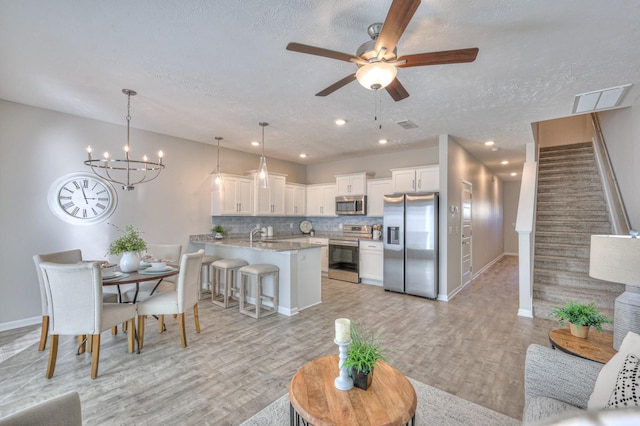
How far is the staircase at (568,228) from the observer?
4.00 m

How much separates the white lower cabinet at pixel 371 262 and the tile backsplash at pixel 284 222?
2.58 feet

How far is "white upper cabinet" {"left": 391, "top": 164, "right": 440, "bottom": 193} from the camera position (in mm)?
5297

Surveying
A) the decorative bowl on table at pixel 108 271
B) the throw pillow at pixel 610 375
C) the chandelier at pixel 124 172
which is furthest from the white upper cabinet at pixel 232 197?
the throw pillow at pixel 610 375

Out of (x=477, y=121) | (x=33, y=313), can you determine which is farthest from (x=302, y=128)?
(x=33, y=313)

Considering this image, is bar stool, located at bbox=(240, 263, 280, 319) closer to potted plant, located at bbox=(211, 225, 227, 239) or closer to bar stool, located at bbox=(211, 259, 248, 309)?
bar stool, located at bbox=(211, 259, 248, 309)

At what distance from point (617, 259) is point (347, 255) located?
4842 mm

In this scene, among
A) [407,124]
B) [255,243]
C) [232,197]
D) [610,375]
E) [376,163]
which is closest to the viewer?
[610,375]

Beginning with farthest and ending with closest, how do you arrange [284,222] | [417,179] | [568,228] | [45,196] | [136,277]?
[284,222]
[417,179]
[568,228]
[45,196]
[136,277]

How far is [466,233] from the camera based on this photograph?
6.15 m

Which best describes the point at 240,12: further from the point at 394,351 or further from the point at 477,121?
the point at 477,121

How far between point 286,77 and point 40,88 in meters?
2.79

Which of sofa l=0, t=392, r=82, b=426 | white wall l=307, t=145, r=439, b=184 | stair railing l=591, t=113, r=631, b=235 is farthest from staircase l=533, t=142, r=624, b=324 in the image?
sofa l=0, t=392, r=82, b=426

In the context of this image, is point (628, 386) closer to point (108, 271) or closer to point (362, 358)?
point (362, 358)

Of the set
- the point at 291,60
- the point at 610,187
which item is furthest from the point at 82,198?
the point at 610,187
